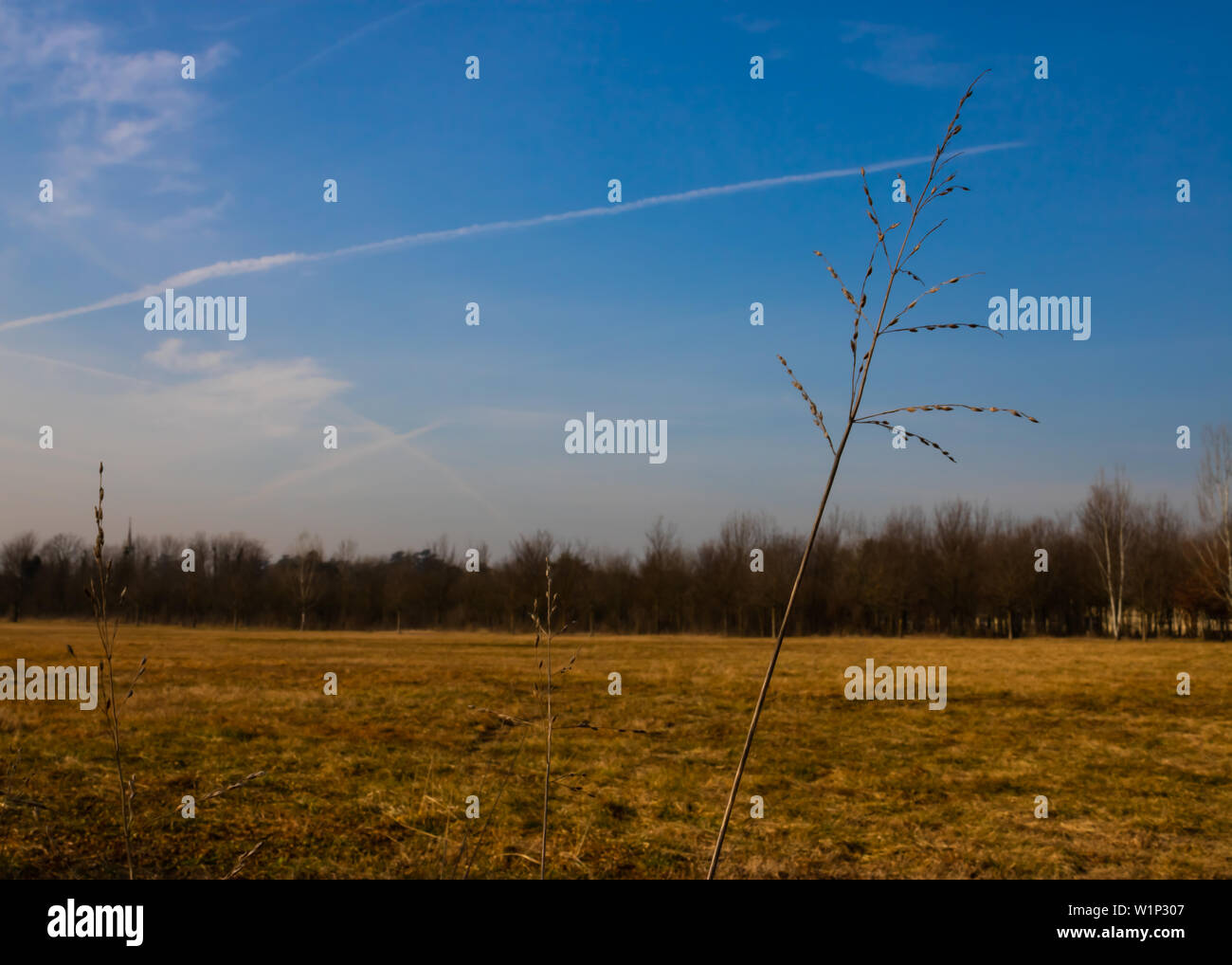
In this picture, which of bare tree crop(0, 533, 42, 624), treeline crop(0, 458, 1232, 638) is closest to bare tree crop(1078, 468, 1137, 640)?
treeline crop(0, 458, 1232, 638)

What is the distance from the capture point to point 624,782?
9516mm

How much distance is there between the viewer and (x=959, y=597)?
2280 inches

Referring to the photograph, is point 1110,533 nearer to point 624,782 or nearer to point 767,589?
point 767,589

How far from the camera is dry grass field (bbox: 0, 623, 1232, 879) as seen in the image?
631 cm

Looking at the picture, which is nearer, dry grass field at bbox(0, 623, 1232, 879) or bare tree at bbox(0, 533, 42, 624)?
dry grass field at bbox(0, 623, 1232, 879)

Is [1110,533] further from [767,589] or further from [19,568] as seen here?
[19,568]

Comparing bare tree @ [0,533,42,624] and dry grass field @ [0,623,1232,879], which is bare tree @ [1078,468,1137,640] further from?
bare tree @ [0,533,42,624]

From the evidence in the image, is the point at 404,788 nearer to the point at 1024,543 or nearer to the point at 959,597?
the point at 959,597

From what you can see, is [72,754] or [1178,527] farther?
[1178,527]

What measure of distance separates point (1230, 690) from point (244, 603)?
200 ft

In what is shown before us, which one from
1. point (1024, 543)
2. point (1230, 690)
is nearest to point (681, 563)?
point (1024, 543)

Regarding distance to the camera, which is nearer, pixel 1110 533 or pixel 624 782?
pixel 624 782

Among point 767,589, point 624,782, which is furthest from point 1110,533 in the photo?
point 624,782
